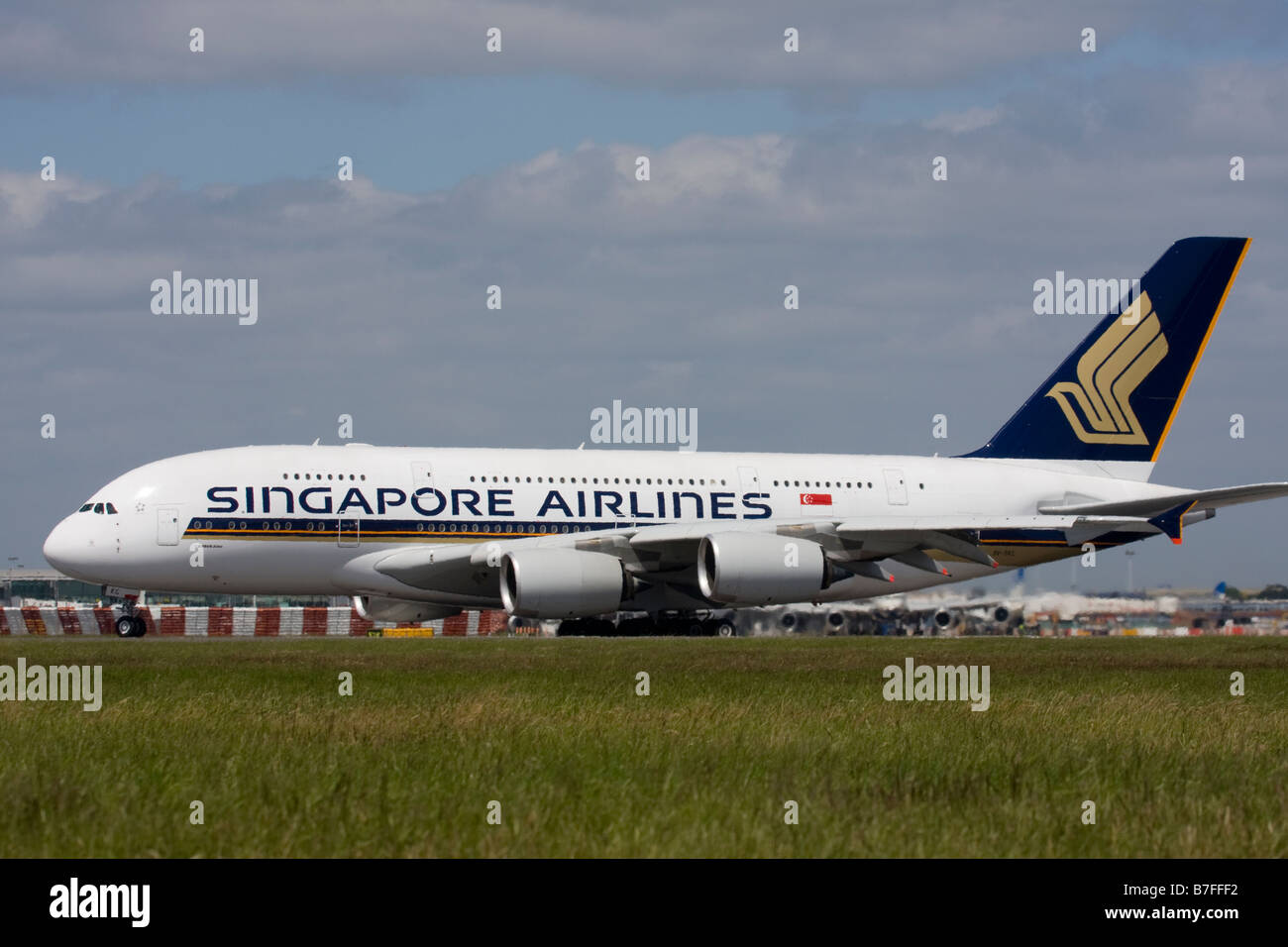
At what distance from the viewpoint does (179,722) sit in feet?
50.5

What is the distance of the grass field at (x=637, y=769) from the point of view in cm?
906

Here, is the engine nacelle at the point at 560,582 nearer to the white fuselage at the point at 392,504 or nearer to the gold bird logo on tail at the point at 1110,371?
the white fuselage at the point at 392,504

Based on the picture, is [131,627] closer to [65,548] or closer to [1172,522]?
[65,548]

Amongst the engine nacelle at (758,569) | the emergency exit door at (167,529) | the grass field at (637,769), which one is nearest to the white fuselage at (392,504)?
the emergency exit door at (167,529)

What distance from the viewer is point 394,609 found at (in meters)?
41.1

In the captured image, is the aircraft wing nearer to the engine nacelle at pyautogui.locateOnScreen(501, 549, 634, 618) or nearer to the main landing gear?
the engine nacelle at pyautogui.locateOnScreen(501, 549, 634, 618)

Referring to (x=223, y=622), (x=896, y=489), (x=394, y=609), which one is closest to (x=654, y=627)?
(x=394, y=609)

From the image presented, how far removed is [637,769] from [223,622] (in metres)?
49.6

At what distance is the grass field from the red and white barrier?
1333 inches

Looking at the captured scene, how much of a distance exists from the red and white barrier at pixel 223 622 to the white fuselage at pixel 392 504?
13.5 meters
